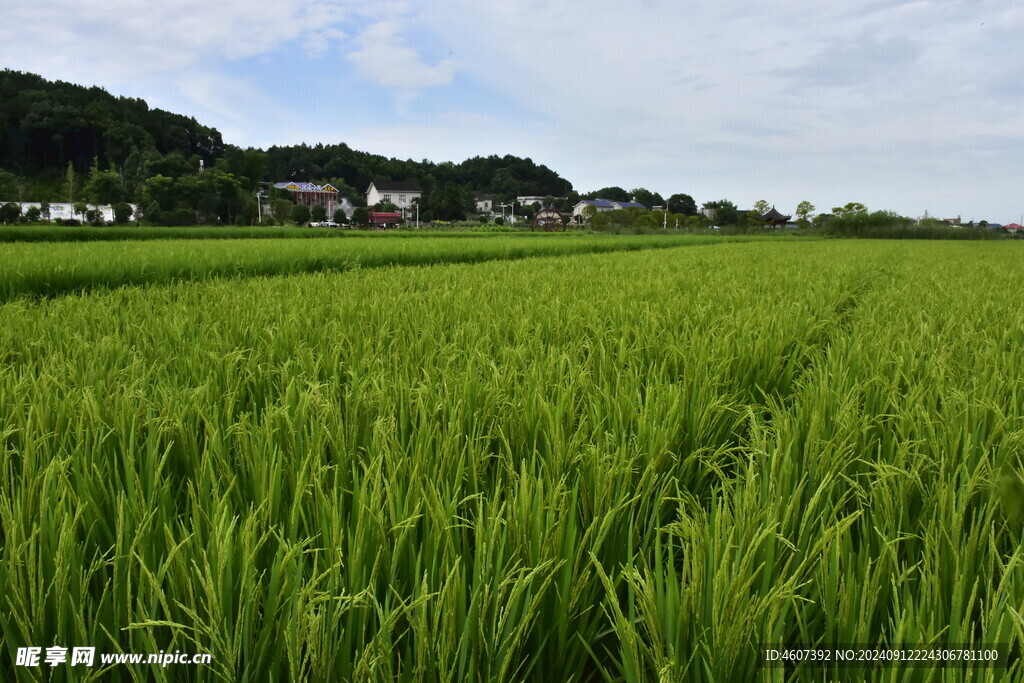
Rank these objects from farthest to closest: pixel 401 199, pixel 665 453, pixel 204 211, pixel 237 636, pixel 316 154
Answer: pixel 316 154, pixel 401 199, pixel 204 211, pixel 665 453, pixel 237 636

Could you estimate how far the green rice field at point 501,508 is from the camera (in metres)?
0.58

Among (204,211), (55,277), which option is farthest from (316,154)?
(55,277)

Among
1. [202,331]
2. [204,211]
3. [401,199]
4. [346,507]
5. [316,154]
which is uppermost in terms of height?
[316,154]

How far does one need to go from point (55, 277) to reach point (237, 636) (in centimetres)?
554

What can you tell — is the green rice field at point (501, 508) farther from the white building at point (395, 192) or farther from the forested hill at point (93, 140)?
the white building at point (395, 192)

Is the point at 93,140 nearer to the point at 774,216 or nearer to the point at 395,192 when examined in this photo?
the point at 395,192

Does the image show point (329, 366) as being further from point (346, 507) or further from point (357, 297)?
point (357, 297)

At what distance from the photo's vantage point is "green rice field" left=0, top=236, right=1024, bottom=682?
579 millimetres

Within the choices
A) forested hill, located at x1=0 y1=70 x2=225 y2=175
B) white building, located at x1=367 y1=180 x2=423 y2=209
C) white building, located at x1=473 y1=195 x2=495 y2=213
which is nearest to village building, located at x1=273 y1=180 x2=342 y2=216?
white building, located at x1=367 y1=180 x2=423 y2=209

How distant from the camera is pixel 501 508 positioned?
740mm

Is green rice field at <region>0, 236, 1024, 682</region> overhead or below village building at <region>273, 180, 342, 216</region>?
below

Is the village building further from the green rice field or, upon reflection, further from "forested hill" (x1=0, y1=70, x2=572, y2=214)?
the green rice field

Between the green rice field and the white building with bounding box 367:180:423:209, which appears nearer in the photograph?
the green rice field

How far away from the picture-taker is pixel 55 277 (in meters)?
4.73
